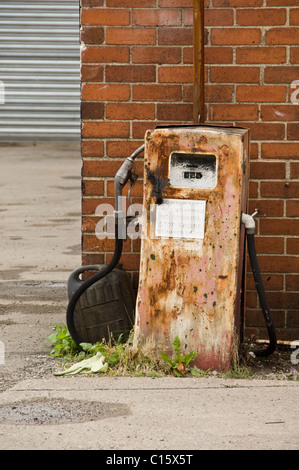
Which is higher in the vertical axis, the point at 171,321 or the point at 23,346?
the point at 171,321

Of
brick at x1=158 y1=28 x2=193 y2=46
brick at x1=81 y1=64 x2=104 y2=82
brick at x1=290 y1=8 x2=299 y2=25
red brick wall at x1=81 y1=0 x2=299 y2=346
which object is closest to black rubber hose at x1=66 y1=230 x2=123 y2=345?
red brick wall at x1=81 y1=0 x2=299 y2=346

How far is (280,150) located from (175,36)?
0.94m

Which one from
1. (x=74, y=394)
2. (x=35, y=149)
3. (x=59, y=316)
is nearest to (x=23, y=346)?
(x=59, y=316)

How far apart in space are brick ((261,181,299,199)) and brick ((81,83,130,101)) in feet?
3.33

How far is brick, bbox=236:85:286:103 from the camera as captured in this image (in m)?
5.16

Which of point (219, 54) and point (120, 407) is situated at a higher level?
point (219, 54)

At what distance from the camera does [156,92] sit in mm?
5219

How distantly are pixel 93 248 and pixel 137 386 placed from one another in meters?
1.26

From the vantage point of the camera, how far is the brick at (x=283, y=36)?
512 cm

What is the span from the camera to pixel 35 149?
57.8ft

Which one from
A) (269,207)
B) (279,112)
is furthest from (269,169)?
→ (279,112)

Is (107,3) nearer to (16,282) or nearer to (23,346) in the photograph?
(23,346)

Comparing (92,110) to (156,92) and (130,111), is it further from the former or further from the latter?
(156,92)

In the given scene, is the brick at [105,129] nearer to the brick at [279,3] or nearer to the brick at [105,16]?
the brick at [105,16]
